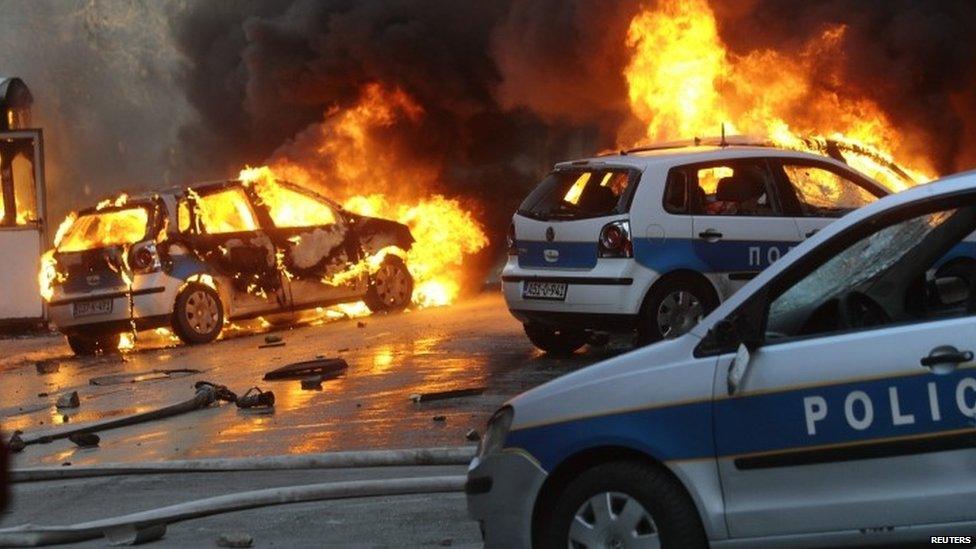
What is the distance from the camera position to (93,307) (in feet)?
56.2

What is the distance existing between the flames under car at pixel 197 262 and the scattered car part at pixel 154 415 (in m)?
4.30

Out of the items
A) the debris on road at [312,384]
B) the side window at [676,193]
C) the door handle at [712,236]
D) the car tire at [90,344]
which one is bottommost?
the debris on road at [312,384]

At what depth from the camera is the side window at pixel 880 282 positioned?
612 cm

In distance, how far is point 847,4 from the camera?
20.0m

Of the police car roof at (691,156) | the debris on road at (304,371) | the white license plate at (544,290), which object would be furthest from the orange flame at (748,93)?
the debris on road at (304,371)

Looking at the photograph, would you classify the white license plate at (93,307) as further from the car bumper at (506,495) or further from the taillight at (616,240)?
the car bumper at (506,495)

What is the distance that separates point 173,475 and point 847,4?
1238 cm

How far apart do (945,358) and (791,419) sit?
1.80 ft

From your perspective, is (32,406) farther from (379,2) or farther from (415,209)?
(379,2)

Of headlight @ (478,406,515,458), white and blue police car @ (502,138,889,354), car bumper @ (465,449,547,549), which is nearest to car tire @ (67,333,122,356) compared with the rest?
white and blue police car @ (502,138,889,354)

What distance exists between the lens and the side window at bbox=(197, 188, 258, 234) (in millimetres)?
17656

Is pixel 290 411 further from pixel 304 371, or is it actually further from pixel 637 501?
pixel 637 501

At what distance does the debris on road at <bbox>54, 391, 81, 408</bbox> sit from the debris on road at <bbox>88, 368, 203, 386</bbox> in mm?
Result: 1312

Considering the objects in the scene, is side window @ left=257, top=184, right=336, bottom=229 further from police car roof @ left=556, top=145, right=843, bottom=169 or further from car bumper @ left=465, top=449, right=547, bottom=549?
car bumper @ left=465, top=449, right=547, bottom=549
